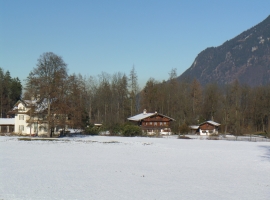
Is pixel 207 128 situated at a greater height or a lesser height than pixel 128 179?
greater

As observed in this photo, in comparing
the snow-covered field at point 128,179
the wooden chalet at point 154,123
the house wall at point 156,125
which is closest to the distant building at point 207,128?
the house wall at point 156,125

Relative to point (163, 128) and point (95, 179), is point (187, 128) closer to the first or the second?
point (163, 128)

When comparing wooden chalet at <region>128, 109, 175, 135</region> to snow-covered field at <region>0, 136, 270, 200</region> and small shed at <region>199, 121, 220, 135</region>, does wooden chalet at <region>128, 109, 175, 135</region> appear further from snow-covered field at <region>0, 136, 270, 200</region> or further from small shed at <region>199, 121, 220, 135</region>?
snow-covered field at <region>0, 136, 270, 200</region>

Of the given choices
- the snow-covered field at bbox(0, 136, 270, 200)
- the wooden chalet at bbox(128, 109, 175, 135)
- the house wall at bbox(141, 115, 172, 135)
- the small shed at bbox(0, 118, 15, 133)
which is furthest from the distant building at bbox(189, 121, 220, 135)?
the snow-covered field at bbox(0, 136, 270, 200)

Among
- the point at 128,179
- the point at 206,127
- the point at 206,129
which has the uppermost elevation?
the point at 206,127

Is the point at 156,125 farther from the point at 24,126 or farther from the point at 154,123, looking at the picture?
the point at 24,126

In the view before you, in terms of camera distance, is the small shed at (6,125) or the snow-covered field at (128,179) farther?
the small shed at (6,125)

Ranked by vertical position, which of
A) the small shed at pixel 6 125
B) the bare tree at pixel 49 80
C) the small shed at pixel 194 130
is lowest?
the small shed at pixel 194 130

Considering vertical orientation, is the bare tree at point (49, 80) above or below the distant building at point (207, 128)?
above

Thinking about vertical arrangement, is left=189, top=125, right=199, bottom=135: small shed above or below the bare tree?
below

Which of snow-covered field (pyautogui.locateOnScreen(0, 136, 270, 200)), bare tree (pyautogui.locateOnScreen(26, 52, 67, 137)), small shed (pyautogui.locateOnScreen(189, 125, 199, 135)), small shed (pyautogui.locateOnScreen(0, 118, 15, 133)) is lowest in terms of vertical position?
snow-covered field (pyautogui.locateOnScreen(0, 136, 270, 200))

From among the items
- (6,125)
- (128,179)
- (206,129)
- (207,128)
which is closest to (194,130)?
(206,129)

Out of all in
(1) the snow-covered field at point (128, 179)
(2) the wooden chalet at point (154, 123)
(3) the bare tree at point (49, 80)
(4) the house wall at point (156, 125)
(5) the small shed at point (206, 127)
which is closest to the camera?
(1) the snow-covered field at point (128, 179)

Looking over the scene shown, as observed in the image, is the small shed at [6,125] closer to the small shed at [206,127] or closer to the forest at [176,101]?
the forest at [176,101]
